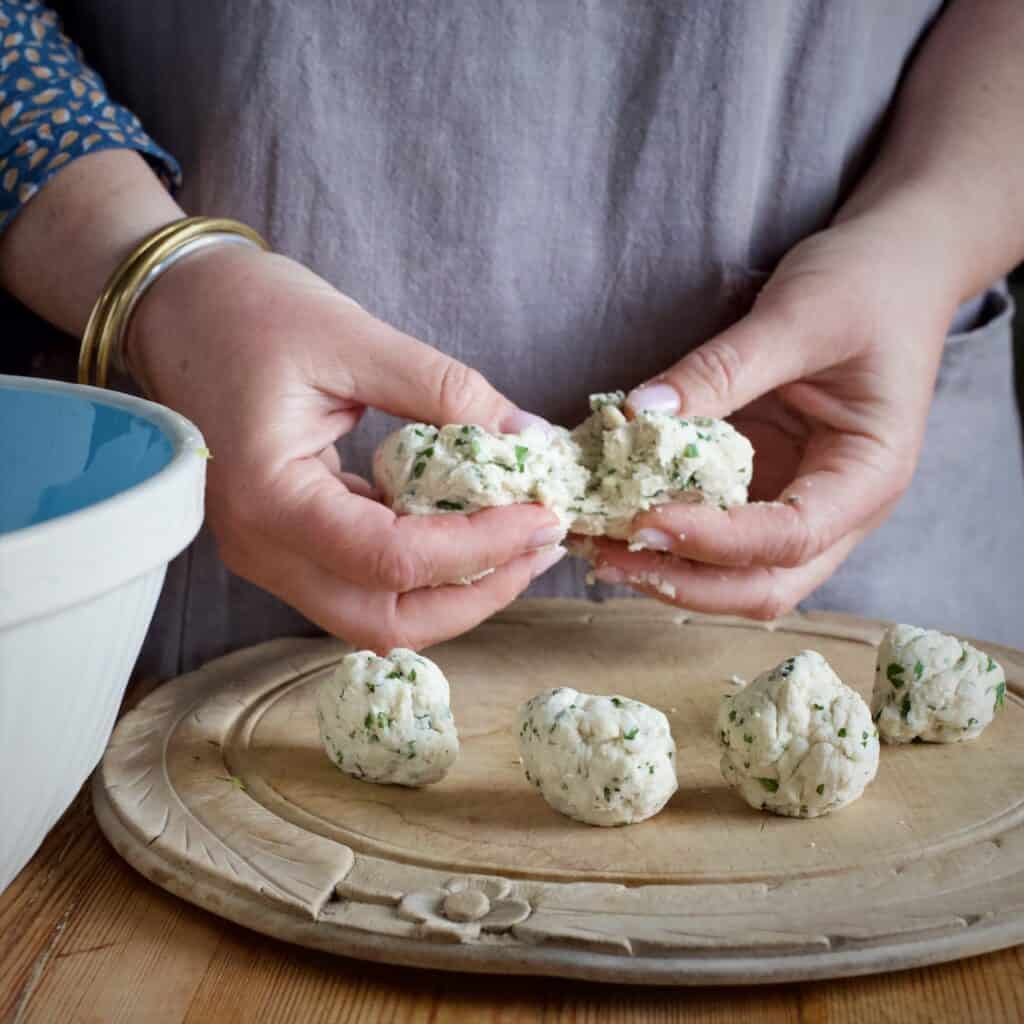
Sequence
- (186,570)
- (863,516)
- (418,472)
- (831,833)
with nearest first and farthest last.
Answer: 1. (831,833)
2. (418,472)
3. (863,516)
4. (186,570)

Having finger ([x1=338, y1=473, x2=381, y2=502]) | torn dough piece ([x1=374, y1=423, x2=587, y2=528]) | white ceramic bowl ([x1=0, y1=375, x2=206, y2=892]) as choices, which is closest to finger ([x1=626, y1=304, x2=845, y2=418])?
torn dough piece ([x1=374, y1=423, x2=587, y2=528])

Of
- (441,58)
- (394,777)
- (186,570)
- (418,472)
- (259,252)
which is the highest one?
(441,58)

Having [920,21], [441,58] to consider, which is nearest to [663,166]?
[441,58]

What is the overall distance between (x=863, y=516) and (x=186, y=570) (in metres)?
0.70

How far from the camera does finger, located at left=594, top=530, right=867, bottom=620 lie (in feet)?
4.01

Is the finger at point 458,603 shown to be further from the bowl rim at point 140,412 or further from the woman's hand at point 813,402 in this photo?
the bowl rim at point 140,412

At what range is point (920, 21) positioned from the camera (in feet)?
4.76

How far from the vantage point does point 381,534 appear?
42.7 inches

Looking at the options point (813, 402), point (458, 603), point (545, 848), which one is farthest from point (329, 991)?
point (813, 402)

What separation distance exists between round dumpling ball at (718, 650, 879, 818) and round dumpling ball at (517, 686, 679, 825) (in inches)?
2.1

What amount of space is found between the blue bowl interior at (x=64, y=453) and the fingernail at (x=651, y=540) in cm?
51

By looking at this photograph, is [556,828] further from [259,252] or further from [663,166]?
[663,166]

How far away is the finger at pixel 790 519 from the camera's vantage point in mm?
1171

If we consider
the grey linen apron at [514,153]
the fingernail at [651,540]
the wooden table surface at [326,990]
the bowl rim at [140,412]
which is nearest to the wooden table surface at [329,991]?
the wooden table surface at [326,990]
